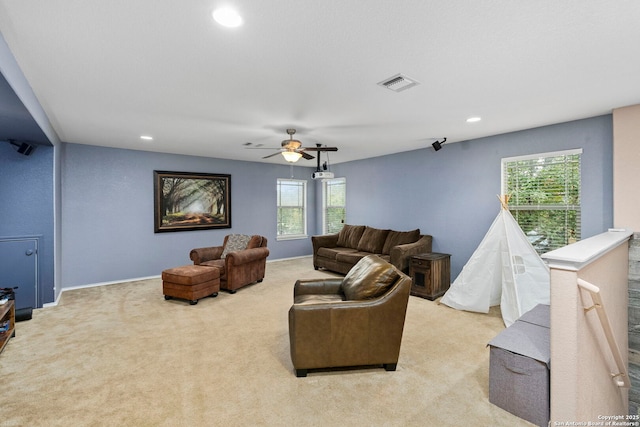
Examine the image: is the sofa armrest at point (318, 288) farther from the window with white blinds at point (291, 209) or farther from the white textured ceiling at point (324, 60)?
the window with white blinds at point (291, 209)

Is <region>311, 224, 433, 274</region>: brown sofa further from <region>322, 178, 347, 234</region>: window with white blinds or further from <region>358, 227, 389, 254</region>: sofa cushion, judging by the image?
<region>322, 178, 347, 234</region>: window with white blinds

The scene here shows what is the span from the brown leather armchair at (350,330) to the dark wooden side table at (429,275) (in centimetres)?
219

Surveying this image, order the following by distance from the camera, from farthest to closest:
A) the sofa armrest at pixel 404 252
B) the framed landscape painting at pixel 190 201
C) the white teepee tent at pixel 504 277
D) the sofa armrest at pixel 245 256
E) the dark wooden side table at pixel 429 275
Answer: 1. the framed landscape painting at pixel 190 201
2. the sofa armrest at pixel 404 252
3. the sofa armrest at pixel 245 256
4. the dark wooden side table at pixel 429 275
5. the white teepee tent at pixel 504 277

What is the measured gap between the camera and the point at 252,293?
4742 mm

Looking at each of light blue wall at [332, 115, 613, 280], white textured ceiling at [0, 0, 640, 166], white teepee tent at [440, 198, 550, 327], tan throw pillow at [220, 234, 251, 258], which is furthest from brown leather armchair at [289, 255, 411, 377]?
tan throw pillow at [220, 234, 251, 258]

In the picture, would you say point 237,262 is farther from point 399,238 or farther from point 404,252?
point 399,238

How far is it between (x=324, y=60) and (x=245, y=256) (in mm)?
3467

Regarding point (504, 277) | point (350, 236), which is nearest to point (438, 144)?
Result: point (504, 277)

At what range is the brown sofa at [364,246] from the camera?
4.89 metres

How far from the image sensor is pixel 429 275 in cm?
445

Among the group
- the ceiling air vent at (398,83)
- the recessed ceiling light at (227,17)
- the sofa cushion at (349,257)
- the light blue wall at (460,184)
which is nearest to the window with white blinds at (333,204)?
the light blue wall at (460,184)

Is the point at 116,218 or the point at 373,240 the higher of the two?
the point at 116,218

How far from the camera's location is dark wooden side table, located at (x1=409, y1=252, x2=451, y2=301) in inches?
175

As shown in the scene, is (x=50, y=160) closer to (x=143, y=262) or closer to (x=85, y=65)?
(x=143, y=262)
